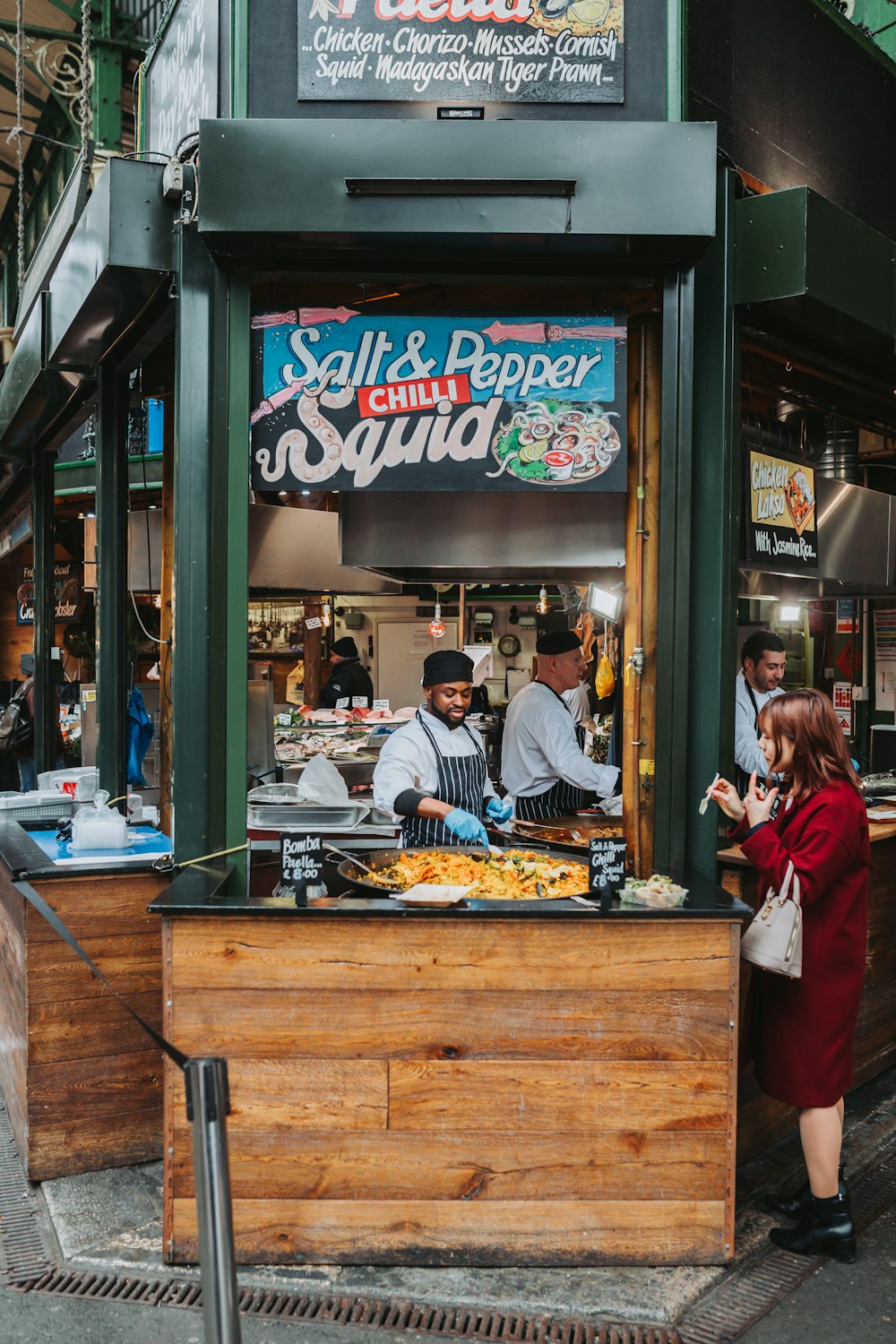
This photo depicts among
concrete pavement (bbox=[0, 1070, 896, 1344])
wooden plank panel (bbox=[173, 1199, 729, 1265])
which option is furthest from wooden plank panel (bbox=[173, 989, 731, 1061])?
concrete pavement (bbox=[0, 1070, 896, 1344])

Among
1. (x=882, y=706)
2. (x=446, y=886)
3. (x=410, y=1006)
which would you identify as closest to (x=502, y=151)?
(x=446, y=886)

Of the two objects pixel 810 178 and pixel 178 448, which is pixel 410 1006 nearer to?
pixel 178 448

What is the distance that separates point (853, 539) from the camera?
736 cm

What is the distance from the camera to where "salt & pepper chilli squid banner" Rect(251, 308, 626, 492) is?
423 centimetres

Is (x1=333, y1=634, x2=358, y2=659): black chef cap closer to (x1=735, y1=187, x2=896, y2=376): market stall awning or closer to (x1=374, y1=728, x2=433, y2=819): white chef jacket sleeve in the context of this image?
(x1=374, y1=728, x2=433, y2=819): white chef jacket sleeve

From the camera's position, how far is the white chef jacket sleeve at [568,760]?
6.52m

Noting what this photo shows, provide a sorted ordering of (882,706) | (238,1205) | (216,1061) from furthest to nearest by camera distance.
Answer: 1. (882,706)
2. (238,1205)
3. (216,1061)

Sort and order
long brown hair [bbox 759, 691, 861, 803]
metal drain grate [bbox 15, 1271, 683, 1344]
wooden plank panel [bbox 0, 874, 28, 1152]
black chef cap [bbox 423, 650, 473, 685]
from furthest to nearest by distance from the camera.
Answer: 1. black chef cap [bbox 423, 650, 473, 685]
2. wooden plank panel [bbox 0, 874, 28, 1152]
3. long brown hair [bbox 759, 691, 861, 803]
4. metal drain grate [bbox 15, 1271, 683, 1344]

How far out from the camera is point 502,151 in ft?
12.9

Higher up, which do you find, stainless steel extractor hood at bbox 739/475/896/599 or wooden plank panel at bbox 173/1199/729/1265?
stainless steel extractor hood at bbox 739/475/896/599

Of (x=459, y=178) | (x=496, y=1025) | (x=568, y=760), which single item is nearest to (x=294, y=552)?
(x=568, y=760)

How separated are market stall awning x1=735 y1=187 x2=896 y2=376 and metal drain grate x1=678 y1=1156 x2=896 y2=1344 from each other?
373cm

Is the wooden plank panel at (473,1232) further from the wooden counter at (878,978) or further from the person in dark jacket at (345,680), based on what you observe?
the person in dark jacket at (345,680)

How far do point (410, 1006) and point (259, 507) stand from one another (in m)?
5.03
